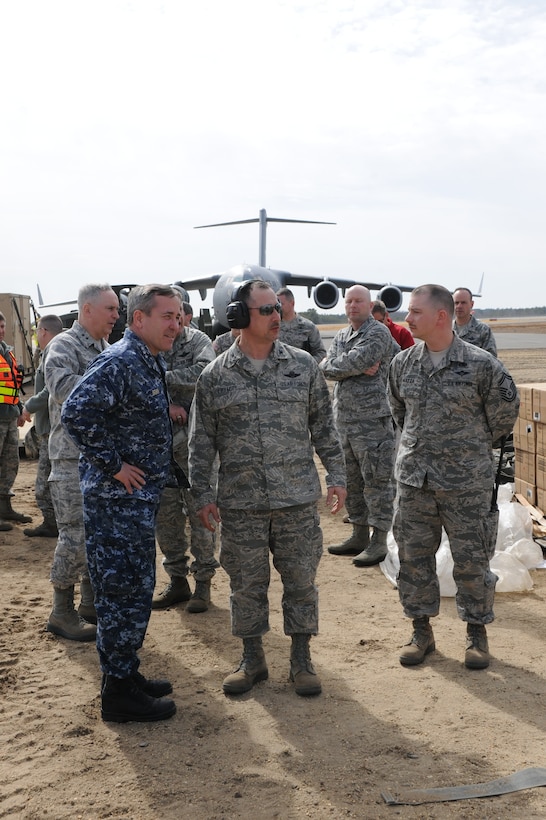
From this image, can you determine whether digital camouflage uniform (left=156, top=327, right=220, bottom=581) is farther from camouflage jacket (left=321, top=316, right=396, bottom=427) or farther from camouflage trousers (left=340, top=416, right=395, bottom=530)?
camouflage trousers (left=340, top=416, right=395, bottom=530)

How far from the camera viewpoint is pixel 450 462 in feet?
12.9

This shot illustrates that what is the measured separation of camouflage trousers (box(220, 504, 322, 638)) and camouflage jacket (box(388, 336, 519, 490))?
2.29ft

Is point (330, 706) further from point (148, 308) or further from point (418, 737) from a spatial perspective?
point (148, 308)

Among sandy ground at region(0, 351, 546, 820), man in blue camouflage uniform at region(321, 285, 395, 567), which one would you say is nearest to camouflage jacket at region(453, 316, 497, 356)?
man in blue camouflage uniform at region(321, 285, 395, 567)

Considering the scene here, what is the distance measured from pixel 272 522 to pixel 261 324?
959mm

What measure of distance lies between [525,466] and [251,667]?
3.45 meters

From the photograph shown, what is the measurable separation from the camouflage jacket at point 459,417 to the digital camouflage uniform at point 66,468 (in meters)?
1.82

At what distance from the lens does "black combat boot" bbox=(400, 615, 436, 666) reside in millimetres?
4027

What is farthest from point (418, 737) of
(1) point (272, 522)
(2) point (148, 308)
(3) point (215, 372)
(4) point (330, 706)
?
(2) point (148, 308)

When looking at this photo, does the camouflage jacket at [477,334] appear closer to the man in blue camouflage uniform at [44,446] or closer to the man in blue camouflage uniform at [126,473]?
the man in blue camouflage uniform at [44,446]

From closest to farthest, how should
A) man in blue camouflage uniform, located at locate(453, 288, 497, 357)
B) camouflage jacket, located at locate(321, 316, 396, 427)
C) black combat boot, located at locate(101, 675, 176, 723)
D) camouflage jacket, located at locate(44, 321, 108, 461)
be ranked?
black combat boot, located at locate(101, 675, 176, 723) → camouflage jacket, located at locate(44, 321, 108, 461) → camouflage jacket, located at locate(321, 316, 396, 427) → man in blue camouflage uniform, located at locate(453, 288, 497, 357)

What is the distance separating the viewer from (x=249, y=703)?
3633 millimetres

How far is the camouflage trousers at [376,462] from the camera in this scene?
5883 mm

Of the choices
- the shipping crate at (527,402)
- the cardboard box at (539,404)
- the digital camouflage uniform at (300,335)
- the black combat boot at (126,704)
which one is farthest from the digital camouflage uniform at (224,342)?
the black combat boot at (126,704)
